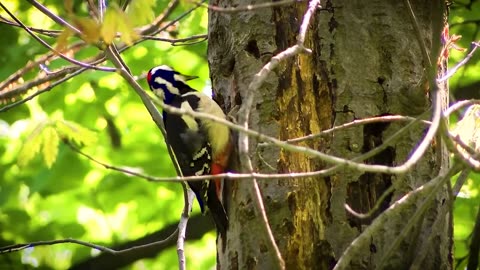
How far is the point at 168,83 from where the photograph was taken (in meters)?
3.65

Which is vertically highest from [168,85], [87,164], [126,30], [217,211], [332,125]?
[168,85]

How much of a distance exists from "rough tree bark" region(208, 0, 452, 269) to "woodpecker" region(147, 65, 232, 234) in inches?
11.4

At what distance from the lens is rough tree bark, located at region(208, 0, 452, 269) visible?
7.66 ft

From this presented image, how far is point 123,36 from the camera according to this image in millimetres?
1820

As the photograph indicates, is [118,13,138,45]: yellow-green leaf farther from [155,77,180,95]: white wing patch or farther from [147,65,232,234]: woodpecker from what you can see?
[155,77,180,95]: white wing patch

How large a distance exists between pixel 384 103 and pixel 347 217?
42cm

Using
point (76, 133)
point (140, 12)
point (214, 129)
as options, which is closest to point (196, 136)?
point (214, 129)

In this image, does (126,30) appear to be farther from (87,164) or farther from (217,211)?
(87,164)

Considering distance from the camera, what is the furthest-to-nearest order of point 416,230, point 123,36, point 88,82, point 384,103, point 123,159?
point 123,159
point 88,82
point 384,103
point 416,230
point 123,36

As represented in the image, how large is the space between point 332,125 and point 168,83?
1.36 m

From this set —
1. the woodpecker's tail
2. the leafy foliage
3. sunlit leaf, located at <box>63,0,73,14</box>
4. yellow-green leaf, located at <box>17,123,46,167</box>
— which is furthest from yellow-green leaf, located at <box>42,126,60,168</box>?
the leafy foliage

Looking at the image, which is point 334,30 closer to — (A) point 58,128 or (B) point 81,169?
(A) point 58,128

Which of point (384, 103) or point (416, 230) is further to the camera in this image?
point (384, 103)

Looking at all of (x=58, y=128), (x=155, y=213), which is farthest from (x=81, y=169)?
(x=58, y=128)
